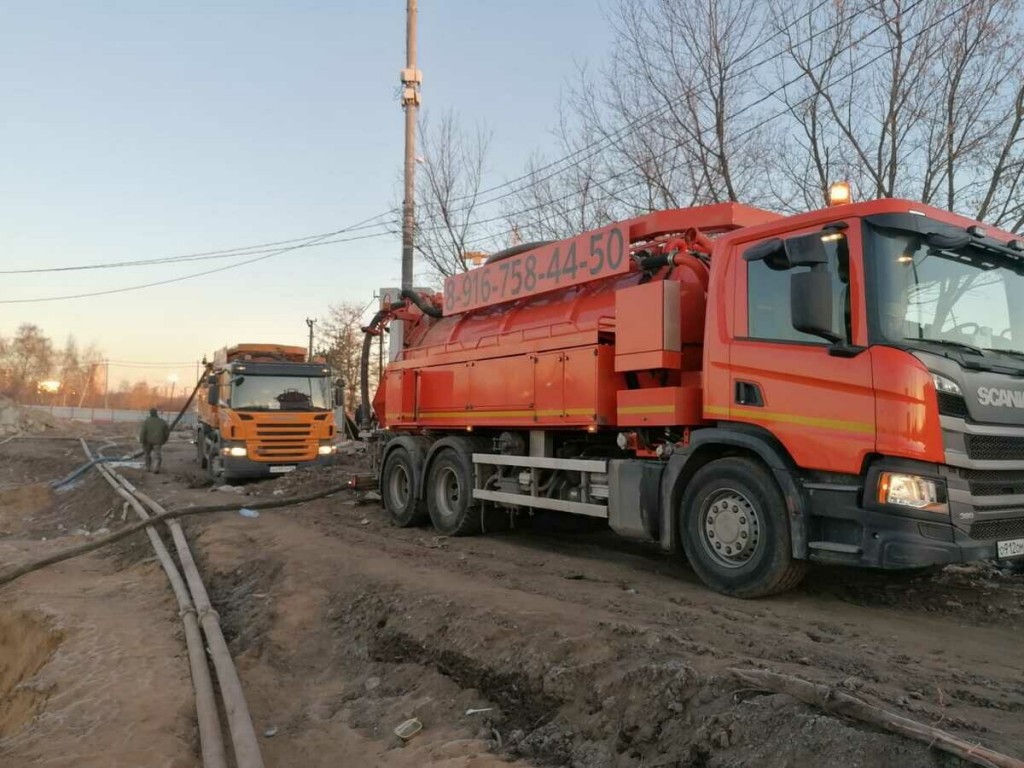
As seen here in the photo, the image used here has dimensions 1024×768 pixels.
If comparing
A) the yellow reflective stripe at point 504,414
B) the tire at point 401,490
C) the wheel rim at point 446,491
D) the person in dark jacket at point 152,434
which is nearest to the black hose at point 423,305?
the yellow reflective stripe at point 504,414

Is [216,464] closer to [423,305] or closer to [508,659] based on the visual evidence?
[423,305]

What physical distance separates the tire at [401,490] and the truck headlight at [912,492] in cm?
668

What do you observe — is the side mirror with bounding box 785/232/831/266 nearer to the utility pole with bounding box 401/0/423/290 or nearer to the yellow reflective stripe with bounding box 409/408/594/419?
the yellow reflective stripe with bounding box 409/408/594/419

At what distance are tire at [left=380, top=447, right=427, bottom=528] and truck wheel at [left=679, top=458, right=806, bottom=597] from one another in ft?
16.6

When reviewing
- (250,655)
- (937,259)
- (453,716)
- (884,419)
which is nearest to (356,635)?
(250,655)

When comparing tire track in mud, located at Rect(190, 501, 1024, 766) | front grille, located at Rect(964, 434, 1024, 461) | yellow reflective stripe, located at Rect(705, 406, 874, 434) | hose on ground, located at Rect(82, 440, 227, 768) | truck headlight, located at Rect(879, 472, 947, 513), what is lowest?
hose on ground, located at Rect(82, 440, 227, 768)

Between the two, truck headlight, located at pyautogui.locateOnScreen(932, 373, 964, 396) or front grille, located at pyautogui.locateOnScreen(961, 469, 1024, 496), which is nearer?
truck headlight, located at pyautogui.locateOnScreen(932, 373, 964, 396)

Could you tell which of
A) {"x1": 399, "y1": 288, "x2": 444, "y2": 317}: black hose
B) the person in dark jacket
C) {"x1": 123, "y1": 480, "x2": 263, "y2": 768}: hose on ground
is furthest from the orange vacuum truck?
the person in dark jacket

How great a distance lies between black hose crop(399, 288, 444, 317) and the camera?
36.2 feet

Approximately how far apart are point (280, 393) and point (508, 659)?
1427 centimetres

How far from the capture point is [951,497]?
4.77 metres

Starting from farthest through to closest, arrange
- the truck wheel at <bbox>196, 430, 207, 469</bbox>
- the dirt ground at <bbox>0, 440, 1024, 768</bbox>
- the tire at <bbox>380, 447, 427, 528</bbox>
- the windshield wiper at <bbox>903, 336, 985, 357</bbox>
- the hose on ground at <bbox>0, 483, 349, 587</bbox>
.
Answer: the truck wheel at <bbox>196, 430, 207, 469</bbox> < the tire at <bbox>380, 447, 427, 528</bbox> < the hose on ground at <bbox>0, 483, 349, 587</bbox> < the windshield wiper at <bbox>903, 336, 985, 357</bbox> < the dirt ground at <bbox>0, 440, 1024, 768</bbox>

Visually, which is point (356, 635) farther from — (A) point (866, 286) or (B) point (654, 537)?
(A) point (866, 286)

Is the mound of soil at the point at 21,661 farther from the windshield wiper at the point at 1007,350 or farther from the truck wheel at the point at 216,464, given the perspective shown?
the truck wheel at the point at 216,464
